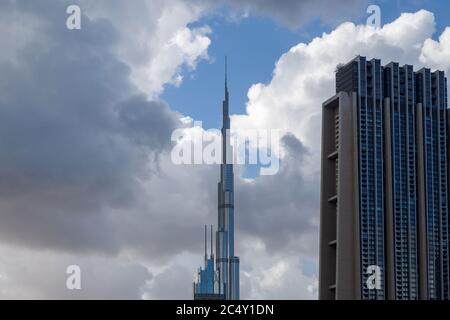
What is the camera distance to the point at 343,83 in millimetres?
157750

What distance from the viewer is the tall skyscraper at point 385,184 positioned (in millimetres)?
140375

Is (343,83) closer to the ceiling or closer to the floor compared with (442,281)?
closer to the ceiling

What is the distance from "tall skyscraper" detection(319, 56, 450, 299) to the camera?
140375 mm

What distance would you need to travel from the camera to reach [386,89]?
16100 centimetres

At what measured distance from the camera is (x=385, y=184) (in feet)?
509
